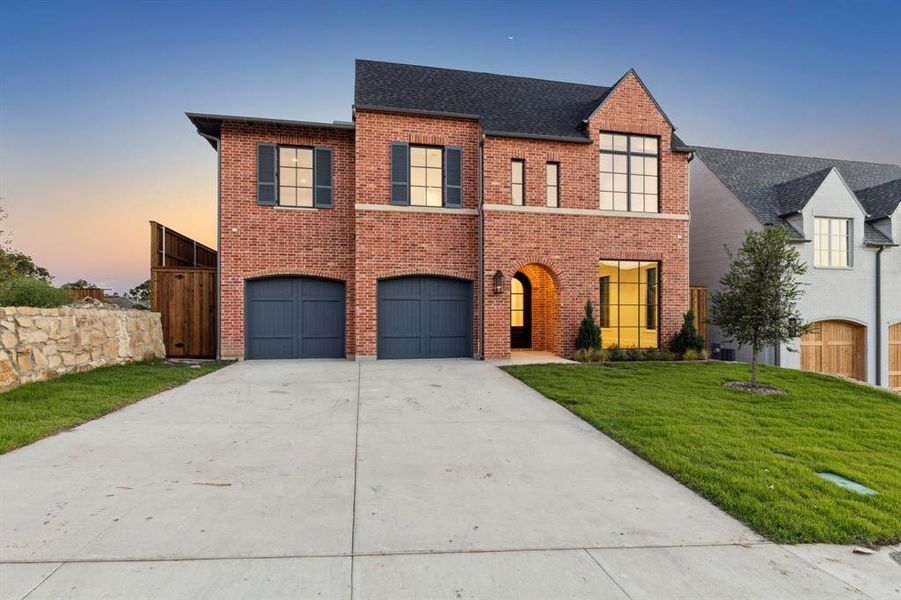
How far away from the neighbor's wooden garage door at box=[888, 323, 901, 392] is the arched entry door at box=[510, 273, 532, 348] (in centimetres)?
1345

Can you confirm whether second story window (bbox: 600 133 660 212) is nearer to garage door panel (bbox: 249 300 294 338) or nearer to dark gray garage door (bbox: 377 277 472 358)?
dark gray garage door (bbox: 377 277 472 358)

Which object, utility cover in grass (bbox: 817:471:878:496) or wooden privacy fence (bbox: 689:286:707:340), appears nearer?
utility cover in grass (bbox: 817:471:878:496)

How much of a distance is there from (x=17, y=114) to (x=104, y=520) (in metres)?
22.9

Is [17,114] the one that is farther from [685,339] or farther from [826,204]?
[826,204]

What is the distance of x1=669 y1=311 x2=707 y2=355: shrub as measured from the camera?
12.1 metres

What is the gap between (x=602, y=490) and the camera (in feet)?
11.5

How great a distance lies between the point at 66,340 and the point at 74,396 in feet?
8.75

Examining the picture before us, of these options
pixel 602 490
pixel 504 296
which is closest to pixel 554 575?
pixel 602 490

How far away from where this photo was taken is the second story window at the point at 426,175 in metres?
11.6

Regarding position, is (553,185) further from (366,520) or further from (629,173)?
(366,520)

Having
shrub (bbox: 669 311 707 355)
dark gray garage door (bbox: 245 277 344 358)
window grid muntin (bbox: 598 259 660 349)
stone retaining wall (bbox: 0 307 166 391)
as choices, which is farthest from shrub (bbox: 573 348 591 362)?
stone retaining wall (bbox: 0 307 166 391)

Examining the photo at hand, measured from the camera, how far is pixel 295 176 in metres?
11.5

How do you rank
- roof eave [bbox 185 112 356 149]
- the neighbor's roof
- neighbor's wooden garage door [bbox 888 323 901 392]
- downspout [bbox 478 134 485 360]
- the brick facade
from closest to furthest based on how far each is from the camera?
roof eave [bbox 185 112 356 149] → the brick facade → downspout [bbox 478 134 485 360] → the neighbor's roof → neighbor's wooden garage door [bbox 888 323 901 392]

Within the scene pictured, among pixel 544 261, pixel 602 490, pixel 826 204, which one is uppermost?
pixel 826 204
